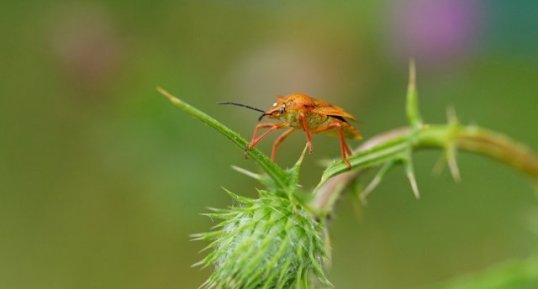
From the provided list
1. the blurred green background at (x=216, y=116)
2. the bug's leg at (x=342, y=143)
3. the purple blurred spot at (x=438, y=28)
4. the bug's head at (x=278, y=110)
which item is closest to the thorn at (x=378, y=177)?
the bug's leg at (x=342, y=143)

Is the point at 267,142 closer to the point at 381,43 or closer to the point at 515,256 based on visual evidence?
the point at 381,43

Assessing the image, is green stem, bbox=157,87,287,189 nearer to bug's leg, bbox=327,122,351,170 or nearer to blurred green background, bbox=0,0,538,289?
bug's leg, bbox=327,122,351,170

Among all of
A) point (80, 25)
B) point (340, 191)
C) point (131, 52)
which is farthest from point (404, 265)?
point (340, 191)

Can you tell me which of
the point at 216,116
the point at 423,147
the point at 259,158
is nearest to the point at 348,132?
the point at 423,147

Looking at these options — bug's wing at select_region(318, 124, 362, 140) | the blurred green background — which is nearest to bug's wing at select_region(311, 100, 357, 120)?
bug's wing at select_region(318, 124, 362, 140)

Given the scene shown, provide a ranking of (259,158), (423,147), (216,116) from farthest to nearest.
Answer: (216,116)
(423,147)
(259,158)

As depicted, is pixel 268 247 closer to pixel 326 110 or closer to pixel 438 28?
pixel 326 110

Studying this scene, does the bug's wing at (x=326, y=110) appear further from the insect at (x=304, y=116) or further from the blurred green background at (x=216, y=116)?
the blurred green background at (x=216, y=116)
